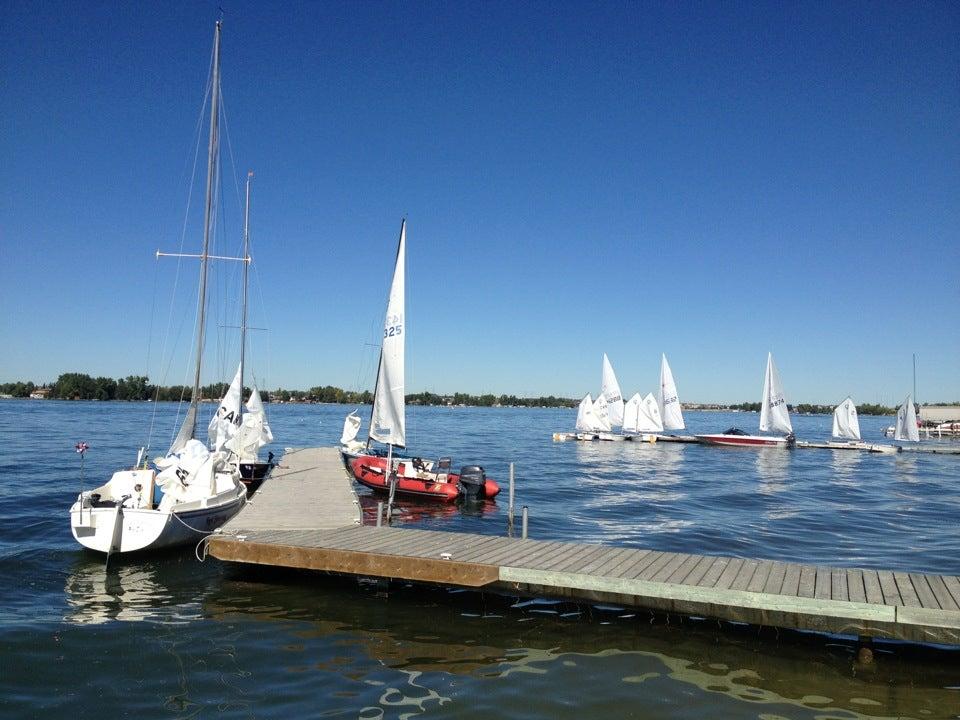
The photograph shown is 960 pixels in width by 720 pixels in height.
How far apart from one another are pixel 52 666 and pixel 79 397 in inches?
7545

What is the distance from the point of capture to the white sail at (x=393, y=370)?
23875 mm

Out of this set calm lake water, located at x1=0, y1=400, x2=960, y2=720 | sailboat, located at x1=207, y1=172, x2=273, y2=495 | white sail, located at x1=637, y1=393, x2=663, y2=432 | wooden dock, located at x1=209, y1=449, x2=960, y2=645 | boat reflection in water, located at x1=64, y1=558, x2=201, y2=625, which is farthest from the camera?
white sail, located at x1=637, y1=393, x2=663, y2=432

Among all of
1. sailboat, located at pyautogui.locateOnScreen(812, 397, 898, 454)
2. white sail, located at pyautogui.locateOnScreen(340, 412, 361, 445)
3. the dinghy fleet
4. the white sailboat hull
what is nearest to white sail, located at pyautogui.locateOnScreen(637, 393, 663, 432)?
the dinghy fleet

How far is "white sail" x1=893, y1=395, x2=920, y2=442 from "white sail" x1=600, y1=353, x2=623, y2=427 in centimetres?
2775

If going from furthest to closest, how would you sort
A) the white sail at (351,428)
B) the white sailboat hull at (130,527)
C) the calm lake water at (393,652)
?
1. the white sail at (351,428)
2. the white sailboat hull at (130,527)
3. the calm lake water at (393,652)

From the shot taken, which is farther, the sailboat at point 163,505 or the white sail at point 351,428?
the white sail at point 351,428

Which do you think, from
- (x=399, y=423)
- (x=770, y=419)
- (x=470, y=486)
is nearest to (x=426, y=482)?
(x=470, y=486)

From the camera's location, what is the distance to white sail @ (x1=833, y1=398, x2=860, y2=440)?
63031 mm

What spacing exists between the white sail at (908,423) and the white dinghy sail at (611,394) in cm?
2776

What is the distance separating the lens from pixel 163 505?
14.9 metres

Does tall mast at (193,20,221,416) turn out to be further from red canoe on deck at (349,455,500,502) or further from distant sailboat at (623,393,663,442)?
distant sailboat at (623,393,663,442)

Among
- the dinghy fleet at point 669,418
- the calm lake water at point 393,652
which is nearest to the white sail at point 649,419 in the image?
the dinghy fleet at point 669,418

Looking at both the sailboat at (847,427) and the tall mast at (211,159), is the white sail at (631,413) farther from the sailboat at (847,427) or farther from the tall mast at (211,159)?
the tall mast at (211,159)

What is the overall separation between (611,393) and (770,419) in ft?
48.5
